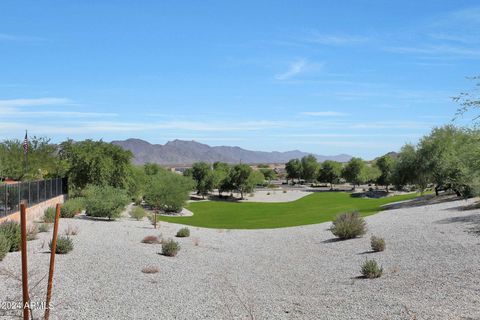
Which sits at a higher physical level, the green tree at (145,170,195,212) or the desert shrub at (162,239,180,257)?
the green tree at (145,170,195,212)

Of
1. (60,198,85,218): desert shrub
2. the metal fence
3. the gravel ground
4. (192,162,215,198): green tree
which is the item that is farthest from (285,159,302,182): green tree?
the gravel ground

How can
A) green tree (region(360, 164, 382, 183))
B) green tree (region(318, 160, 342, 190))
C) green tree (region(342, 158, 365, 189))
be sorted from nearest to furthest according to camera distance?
green tree (region(360, 164, 382, 183)) → green tree (region(342, 158, 365, 189)) → green tree (region(318, 160, 342, 190))

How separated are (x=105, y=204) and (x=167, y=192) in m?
20.1

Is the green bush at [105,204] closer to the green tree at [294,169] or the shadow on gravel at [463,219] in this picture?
the shadow on gravel at [463,219]

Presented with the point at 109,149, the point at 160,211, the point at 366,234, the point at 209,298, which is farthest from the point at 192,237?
the point at 160,211

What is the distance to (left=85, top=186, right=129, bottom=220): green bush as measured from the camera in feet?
138

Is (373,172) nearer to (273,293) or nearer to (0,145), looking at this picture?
(0,145)

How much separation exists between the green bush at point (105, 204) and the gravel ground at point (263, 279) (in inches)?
449

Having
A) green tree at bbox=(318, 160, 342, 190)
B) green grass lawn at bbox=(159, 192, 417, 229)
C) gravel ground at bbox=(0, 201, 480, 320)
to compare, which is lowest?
green grass lawn at bbox=(159, 192, 417, 229)

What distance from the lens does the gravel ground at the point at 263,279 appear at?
13.3 metres

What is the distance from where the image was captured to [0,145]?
73250 millimetres

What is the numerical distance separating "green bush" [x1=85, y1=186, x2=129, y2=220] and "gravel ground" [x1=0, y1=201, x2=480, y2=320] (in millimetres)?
11403

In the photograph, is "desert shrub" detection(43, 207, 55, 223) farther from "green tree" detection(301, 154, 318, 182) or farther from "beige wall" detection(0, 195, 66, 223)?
"green tree" detection(301, 154, 318, 182)

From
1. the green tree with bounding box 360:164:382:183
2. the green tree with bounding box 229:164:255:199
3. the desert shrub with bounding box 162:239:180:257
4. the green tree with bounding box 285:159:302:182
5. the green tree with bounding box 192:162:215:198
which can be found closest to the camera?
the desert shrub with bounding box 162:239:180:257
